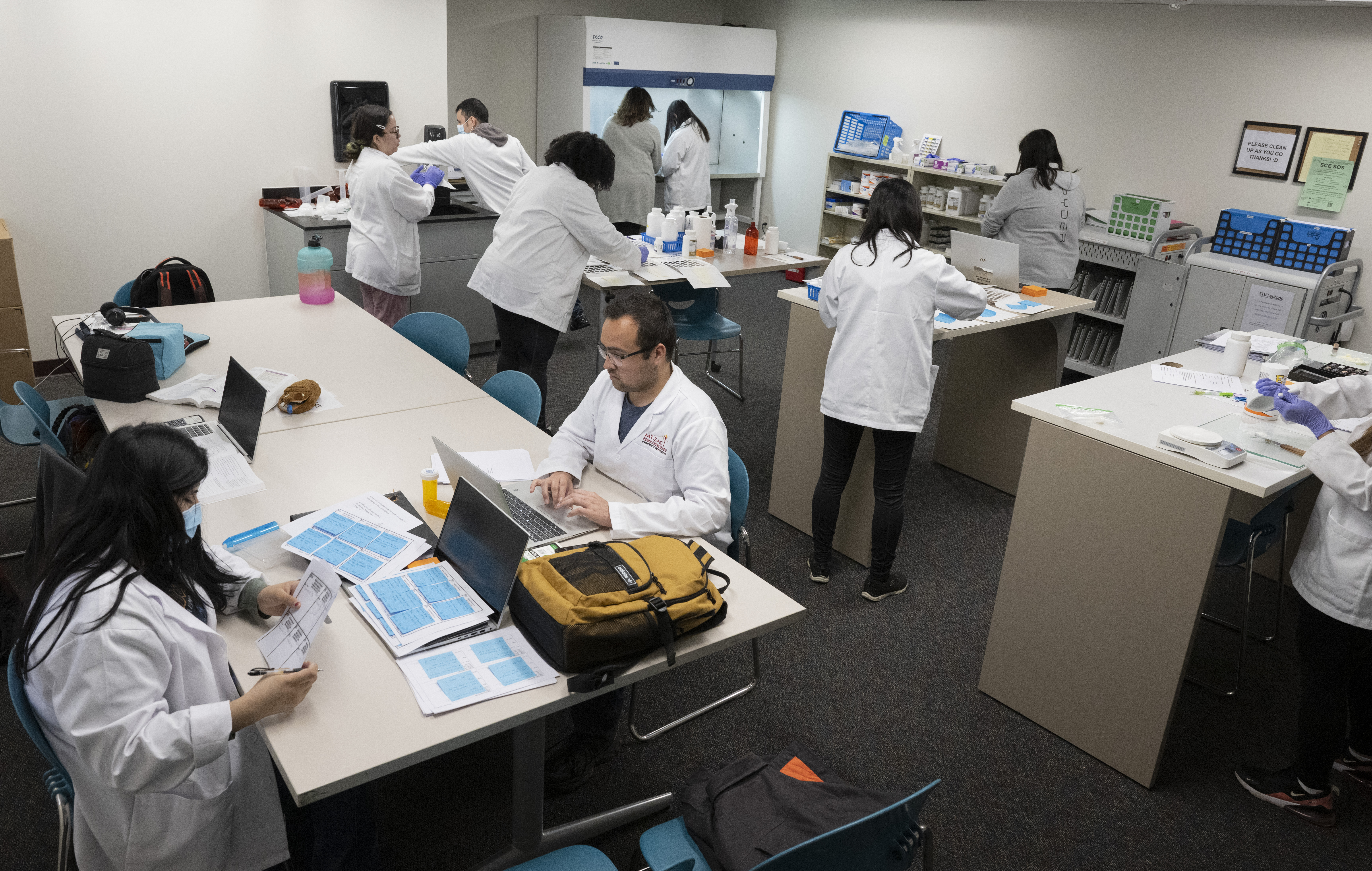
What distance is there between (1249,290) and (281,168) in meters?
5.67

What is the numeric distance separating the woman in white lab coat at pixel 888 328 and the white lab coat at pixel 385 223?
2.34 meters

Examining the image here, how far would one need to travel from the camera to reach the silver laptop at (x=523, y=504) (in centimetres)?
205

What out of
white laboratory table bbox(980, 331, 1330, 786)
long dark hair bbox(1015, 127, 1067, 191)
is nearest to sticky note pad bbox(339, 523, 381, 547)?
white laboratory table bbox(980, 331, 1330, 786)

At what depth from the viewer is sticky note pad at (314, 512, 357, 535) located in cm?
222

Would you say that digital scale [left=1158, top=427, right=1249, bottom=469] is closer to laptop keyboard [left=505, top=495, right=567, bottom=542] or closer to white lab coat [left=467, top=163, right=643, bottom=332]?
laptop keyboard [left=505, top=495, right=567, bottom=542]

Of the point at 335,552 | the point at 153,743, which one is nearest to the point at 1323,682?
the point at 335,552

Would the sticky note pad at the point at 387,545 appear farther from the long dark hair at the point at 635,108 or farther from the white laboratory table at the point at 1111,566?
the long dark hair at the point at 635,108

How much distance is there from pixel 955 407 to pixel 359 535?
3.27 m

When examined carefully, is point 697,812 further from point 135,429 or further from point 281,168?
point 281,168

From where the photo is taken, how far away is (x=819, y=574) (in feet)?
11.9

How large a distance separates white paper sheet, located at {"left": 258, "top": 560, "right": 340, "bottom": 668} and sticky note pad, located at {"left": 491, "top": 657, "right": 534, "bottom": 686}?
0.34 metres

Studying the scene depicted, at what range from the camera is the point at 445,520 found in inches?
85.8

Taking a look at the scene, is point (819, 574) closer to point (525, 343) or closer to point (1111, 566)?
point (1111, 566)

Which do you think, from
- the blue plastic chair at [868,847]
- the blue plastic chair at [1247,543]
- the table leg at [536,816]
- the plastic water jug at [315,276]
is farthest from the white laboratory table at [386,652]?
the blue plastic chair at [1247,543]
